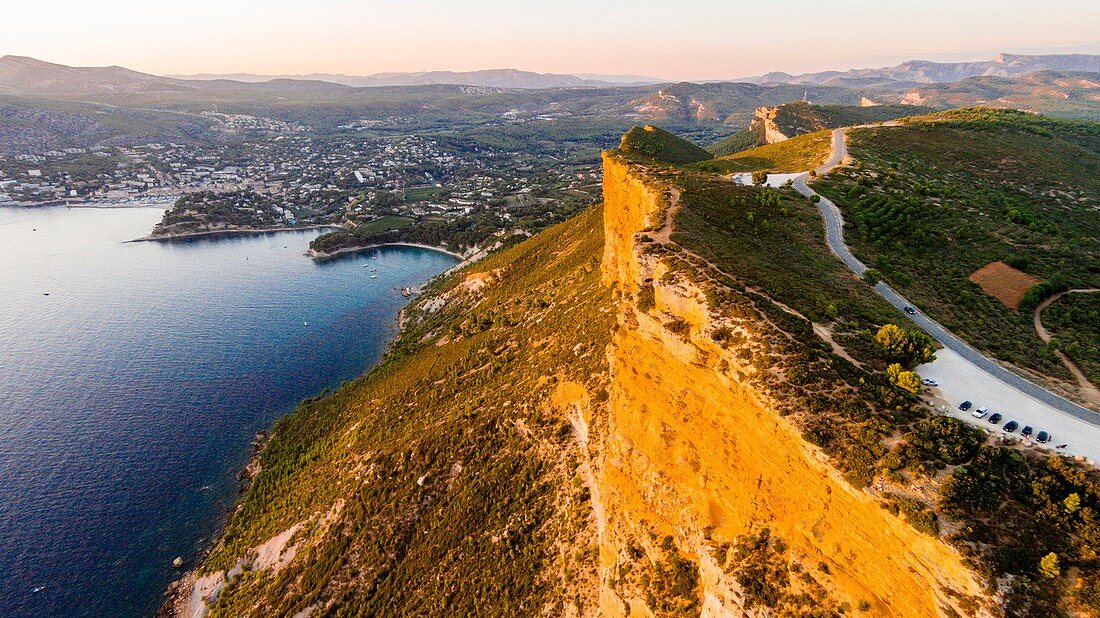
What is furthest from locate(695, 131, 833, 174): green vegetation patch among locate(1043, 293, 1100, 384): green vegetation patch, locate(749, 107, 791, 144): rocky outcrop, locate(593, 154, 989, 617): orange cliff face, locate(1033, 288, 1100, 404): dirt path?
locate(749, 107, 791, 144): rocky outcrop

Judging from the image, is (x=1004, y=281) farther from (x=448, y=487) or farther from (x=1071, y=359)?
(x=448, y=487)

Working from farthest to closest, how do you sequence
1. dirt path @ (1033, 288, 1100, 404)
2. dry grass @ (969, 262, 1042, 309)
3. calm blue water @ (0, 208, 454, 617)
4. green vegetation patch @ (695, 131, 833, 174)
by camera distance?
green vegetation patch @ (695, 131, 833, 174)
calm blue water @ (0, 208, 454, 617)
dry grass @ (969, 262, 1042, 309)
dirt path @ (1033, 288, 1100, 404)

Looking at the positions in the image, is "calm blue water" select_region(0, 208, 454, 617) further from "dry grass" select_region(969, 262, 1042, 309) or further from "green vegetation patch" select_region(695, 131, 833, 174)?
"dry grass" select_region(969, 262, 1042, 309)

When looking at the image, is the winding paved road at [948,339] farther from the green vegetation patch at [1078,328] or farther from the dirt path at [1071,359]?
the green vegetation patch at [1078,328]

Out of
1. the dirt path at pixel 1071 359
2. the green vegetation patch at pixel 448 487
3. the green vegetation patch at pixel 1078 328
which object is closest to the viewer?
the dirt path at pixel 1071 359

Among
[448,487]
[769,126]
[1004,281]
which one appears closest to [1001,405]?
[1004,281]

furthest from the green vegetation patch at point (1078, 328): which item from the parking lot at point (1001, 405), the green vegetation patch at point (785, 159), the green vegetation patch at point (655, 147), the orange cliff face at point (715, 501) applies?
the green vegetation patch at point (655, 147)
